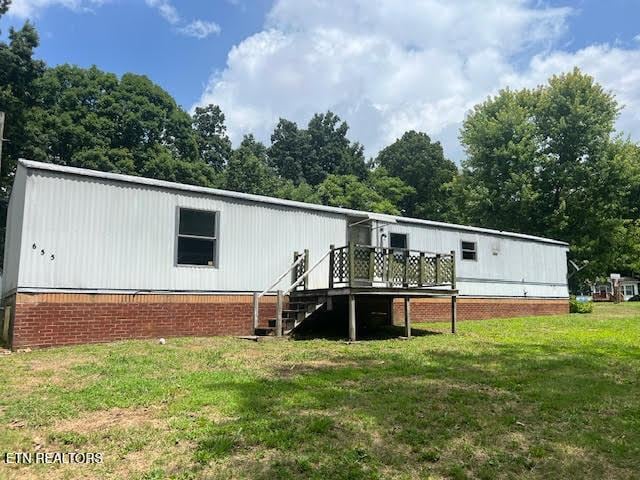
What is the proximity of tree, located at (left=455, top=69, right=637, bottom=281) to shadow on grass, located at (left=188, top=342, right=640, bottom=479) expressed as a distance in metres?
21.5

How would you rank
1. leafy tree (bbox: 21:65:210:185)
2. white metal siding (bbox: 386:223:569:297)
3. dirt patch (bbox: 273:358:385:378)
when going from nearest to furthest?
dirt patch (bbox: 273:358:385:378) → white metal siding (bbox: 386:223:569:297) → leafy tree (bbox: 21:65:210:185)

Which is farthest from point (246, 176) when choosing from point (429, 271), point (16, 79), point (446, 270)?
point (429, 271)

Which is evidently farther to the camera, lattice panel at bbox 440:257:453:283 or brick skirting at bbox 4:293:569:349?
lattice panel at bbox 440:257:453:283

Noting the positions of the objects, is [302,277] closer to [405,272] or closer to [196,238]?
[405,272]

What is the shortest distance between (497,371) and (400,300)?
24.7 feet

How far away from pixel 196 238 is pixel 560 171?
2278 cm

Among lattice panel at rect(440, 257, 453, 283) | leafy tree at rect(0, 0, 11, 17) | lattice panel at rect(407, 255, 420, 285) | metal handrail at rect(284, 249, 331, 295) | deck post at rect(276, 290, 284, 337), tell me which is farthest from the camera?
leafy tree at rect(0, 0, 11, 17)

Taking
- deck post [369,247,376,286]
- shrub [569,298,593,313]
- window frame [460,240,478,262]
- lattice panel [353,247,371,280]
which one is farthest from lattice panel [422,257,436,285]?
shrub [569,298,593,313]

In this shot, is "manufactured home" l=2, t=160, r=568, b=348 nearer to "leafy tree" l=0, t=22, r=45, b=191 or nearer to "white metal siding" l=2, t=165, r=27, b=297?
"white metal siding" l=2, t=165, r=27, b=297

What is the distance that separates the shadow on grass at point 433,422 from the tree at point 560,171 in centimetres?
2147

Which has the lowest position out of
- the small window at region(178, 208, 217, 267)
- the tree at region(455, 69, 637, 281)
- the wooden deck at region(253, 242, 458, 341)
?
the wooden deck at region(253, 242, 458, 341)

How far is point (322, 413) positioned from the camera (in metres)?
5.06

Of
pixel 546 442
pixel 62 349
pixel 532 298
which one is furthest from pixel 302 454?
pixel 532 298

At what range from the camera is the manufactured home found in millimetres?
9336
